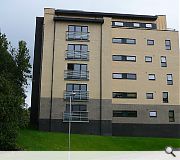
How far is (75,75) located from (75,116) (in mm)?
4637

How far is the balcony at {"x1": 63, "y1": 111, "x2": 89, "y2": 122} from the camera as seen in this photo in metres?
36.4

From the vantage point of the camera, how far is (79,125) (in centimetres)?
3647

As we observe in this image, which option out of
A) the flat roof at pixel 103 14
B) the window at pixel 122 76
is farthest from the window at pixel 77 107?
the flat roof at pixel 103 14

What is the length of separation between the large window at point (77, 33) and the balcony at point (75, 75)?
4054mm

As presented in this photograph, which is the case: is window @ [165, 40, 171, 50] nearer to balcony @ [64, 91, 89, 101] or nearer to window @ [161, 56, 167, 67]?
window @ [161, 56, 167, 67]

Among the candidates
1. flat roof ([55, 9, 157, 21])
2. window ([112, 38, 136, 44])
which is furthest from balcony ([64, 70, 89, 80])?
flat roof ([55, 9, 157, 21])

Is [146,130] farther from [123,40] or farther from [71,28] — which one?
[71,28]

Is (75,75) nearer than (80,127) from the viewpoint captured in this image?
No

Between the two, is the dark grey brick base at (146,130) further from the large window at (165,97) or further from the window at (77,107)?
the window at (77,107)

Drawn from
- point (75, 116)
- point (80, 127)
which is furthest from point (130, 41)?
point (80, 127)

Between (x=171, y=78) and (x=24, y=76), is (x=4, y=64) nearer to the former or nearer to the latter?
(x=24, y=76)

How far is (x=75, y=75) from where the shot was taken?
124ft

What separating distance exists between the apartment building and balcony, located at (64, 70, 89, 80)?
0.09 m

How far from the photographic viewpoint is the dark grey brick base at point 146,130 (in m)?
38.5
